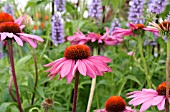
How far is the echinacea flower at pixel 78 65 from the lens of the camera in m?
0.97

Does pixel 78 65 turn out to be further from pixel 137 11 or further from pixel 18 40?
pixel 137 11

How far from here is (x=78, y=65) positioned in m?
0.99

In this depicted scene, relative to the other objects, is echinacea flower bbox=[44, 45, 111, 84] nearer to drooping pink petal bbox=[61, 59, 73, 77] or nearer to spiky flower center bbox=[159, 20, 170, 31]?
drooping pink petal bbox=[61, 59, 73, 77]

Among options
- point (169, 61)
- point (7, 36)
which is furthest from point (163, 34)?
point (7, 36)

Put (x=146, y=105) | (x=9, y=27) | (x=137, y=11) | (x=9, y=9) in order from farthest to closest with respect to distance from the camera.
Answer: (x=9, y=9) → (x=137, y=11) → (x=9, y=27) → (x=146, y=105)

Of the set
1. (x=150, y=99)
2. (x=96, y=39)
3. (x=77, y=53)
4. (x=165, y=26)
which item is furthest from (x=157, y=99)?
(x=96, y=39)

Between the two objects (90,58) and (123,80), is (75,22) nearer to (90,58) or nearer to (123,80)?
(123,80)

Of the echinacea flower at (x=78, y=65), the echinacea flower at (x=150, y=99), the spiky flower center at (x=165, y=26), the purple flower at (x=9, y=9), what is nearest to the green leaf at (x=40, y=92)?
the echinacea flower at (x=78, y=65)

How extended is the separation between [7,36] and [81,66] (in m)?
0.25

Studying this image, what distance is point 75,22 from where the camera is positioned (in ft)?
6.01

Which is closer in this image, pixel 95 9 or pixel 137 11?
pixel 137 11

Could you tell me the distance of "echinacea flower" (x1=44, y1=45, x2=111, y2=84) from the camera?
97 centimetres

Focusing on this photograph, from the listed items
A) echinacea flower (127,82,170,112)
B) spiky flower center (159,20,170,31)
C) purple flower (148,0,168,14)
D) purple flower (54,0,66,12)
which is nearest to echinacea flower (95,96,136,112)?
echinacea flower (127,82,170,112)

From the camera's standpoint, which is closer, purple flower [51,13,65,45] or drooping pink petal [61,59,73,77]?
drooping pink petal [61,59,73,77]
